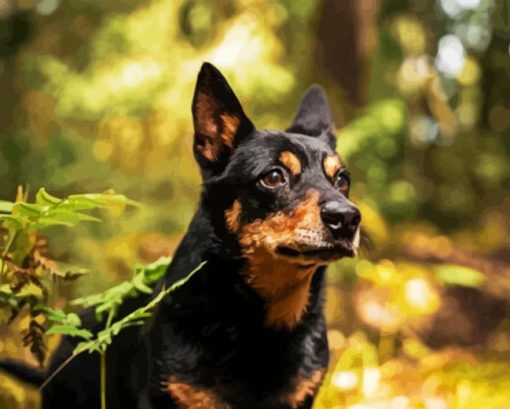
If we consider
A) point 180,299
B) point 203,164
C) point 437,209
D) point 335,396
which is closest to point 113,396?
point 180,299

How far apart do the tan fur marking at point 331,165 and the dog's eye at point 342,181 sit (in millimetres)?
23

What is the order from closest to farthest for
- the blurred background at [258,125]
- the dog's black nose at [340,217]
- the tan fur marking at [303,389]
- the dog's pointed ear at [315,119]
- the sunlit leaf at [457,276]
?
the dog's black nose at [340,217]
the tan fur marking at [303,389]
the dog's pointed ear at [315,119]
the blurred background at [258,125]
the sunlit leaf at [457,276]

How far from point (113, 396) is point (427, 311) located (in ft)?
7.62

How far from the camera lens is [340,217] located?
1.93 m

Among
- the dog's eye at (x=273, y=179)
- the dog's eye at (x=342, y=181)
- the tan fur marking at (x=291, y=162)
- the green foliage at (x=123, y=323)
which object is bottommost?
the green foliage at (x=123, y=323)

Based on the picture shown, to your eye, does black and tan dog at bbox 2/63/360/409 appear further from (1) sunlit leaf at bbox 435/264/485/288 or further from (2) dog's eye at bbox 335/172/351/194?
(1) sunlit leaf at bbox 435/264/485/288

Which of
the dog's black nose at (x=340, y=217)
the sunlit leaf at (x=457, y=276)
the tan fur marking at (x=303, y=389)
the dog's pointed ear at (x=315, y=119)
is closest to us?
the dog's black nose at (x=340, y=217)

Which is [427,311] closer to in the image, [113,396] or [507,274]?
[507,274]

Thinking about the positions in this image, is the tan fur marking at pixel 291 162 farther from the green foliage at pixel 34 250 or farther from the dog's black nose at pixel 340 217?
the green foliage at pixel 34 250

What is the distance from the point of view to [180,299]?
220 centimetres

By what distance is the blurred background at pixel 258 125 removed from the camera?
3.88 metres

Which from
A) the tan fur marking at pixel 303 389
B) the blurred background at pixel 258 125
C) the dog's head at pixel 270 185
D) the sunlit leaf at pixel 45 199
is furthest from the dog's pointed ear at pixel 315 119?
the blurred background at pixel 258 125

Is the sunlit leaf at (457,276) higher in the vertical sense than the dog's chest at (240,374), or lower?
lower

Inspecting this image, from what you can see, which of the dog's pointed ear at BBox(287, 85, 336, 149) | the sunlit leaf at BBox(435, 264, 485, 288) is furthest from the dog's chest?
the sunlit leaf at BBox(435, 264, 485, 288)
